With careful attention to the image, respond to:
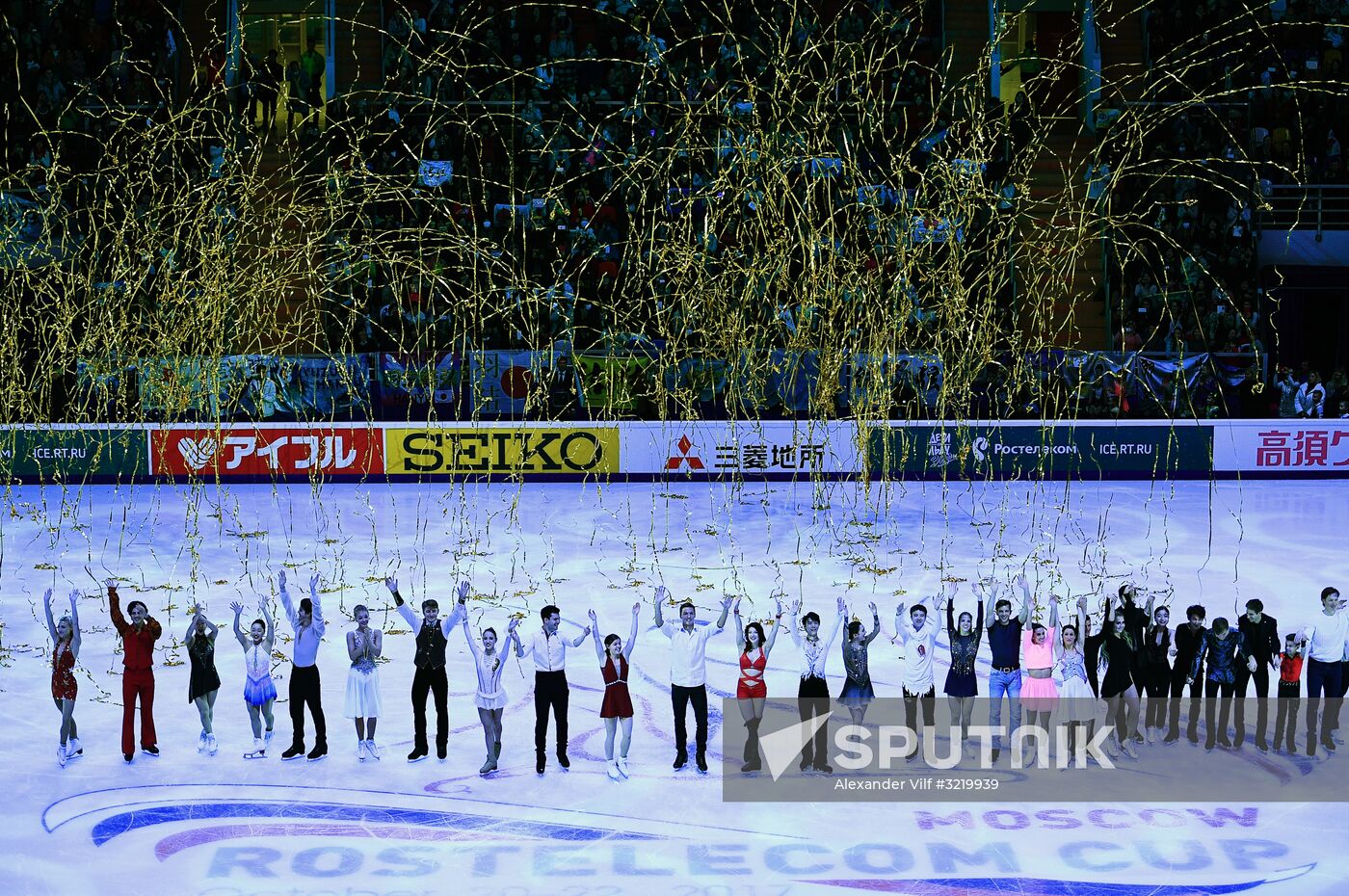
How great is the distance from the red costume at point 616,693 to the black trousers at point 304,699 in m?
2.21

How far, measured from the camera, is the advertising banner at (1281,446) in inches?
950

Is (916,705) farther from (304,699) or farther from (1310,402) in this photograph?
(1310,402)

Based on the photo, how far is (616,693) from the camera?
35.9 feet

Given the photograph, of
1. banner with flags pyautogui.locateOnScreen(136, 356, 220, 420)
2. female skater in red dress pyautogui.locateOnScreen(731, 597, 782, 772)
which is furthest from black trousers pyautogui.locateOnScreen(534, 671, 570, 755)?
banner with flags pyautogui.locateOnScreen(136, 356, 220, 420)

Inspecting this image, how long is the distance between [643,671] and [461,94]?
18313 mm

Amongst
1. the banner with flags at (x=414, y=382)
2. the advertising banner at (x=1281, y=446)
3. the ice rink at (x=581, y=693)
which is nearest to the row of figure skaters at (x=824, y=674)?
the ice rink at (x=581, y=693)

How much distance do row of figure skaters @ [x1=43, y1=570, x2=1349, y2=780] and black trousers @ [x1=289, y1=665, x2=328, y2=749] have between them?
0.04ft

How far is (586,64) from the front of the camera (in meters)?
29.4

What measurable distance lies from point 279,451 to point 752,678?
47.5 ft

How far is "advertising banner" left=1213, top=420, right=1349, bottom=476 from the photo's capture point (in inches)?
950

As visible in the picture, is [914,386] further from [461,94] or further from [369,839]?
[369,839]

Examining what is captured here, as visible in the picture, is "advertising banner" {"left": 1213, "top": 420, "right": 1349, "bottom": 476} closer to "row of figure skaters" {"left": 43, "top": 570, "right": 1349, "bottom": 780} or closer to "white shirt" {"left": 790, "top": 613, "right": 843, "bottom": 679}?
"row of figure skaters" {"left": 43, "top": 570, "right": 1349, "bottom": 780}

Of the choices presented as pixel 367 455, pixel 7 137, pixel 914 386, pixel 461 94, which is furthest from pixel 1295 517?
pixel 7 137

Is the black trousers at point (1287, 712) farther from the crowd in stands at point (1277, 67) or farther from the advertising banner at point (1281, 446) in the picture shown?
the crowd in stands at point (1277, 67)
